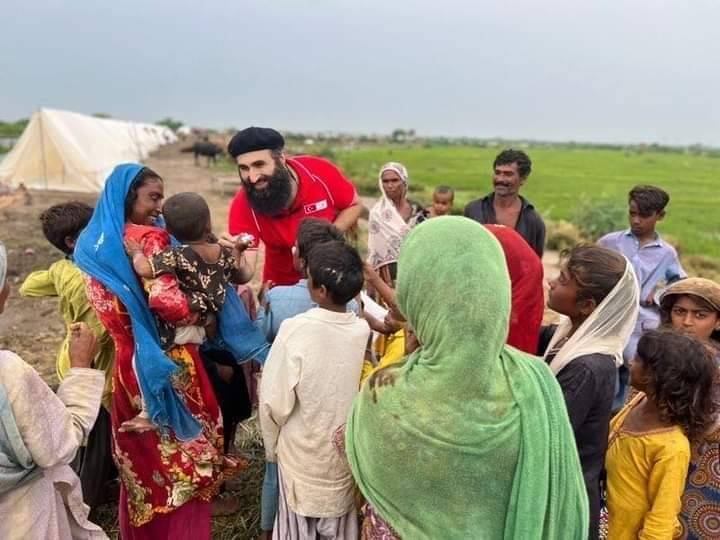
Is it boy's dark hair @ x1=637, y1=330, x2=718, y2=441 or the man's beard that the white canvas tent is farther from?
boy's dark hair @ x1=637, y1=330, x2=718, y2=441

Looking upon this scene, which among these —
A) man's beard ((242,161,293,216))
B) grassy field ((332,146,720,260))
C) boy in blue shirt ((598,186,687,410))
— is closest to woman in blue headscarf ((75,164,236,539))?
man's beard ((242,161,293,216))

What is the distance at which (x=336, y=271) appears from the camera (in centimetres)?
196

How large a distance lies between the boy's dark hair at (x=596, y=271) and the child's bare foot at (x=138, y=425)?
1.71 meters

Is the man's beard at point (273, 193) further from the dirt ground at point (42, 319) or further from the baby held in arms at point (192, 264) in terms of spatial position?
the dirt ground at point (42, 319)

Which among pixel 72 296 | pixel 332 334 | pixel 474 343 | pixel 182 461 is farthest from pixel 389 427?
pixel 72 296

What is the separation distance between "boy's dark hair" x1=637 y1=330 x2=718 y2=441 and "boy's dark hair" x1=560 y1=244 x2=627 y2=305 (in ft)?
0.85

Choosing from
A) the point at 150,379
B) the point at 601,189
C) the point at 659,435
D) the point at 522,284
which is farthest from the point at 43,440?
the point at 601,189

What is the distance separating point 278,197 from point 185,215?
0.87m

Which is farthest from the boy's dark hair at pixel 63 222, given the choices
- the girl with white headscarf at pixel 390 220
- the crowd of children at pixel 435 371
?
the girl with white headscarf at pixel 390 220

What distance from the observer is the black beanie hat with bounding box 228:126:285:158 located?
2.82m

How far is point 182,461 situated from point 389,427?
47.7 inches

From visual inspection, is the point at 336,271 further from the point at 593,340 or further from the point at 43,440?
the point at 43,440

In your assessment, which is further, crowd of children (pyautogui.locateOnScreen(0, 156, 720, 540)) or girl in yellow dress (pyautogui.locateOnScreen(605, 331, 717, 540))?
girl in yellow dress (pyautogui.locateOnScreen(605, 331, 717, 540))

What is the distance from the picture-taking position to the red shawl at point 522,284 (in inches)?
73.2
